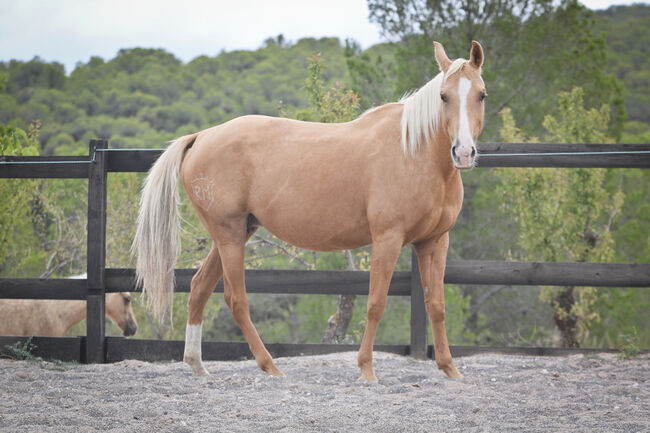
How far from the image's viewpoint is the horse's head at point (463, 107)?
3.14 metres

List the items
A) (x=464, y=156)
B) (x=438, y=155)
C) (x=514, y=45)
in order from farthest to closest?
(x=514, y=45) → (x=438, y=155) → (x=464, y=156)

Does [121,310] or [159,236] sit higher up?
[159,236]

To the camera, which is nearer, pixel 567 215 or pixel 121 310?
pixel 121 310

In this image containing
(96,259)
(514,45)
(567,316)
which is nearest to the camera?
(96,259)

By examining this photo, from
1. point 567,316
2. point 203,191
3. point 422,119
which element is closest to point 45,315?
point 203,191

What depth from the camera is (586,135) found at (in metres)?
10.3

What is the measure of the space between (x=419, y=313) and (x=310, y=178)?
59.3 inches

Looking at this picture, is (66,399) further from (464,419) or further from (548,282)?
(548,282)

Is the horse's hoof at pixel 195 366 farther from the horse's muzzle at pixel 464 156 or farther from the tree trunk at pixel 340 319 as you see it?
the tree trunk at pixel 340 319

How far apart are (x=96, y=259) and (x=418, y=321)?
257 cm

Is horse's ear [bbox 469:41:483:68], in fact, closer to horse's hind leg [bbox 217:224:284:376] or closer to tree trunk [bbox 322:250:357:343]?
horse's hind leg [bbox 217:224:284:376]

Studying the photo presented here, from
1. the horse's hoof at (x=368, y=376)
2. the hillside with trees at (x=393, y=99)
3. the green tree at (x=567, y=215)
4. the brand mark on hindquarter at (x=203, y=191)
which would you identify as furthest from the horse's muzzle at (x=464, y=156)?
the green tree at (x=567, y=215)

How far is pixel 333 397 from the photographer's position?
10.6 ft

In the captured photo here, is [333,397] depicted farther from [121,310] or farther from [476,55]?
[121,310]
